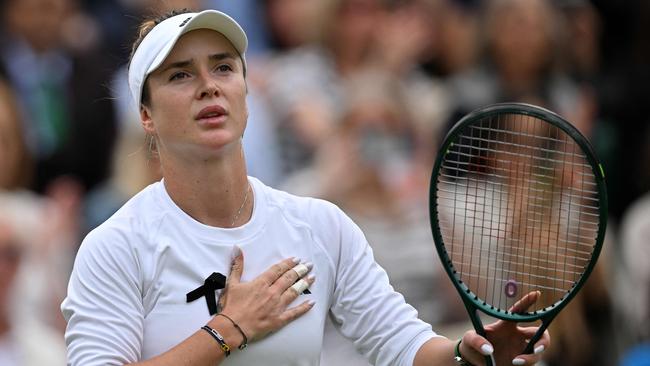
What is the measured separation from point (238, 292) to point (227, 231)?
0.22 m

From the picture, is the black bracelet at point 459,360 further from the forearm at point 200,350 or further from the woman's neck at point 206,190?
the woman's neck at point 206,190

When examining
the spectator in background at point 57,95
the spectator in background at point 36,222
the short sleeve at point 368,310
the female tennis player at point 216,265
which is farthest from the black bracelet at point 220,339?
the spectator in background at point 57,95

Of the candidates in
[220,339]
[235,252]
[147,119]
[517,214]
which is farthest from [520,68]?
[220,339]

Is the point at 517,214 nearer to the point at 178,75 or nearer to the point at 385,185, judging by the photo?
the point at 178,75

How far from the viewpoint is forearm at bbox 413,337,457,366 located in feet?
13.9

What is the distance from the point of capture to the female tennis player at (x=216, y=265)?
4.11 m

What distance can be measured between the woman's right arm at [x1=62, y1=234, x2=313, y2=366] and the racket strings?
65cm

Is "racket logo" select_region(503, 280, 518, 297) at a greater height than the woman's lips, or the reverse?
the woman's lips

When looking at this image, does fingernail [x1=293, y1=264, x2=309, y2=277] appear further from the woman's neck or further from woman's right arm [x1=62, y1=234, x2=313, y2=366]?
the woman's neck

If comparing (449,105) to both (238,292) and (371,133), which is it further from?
(238,292)

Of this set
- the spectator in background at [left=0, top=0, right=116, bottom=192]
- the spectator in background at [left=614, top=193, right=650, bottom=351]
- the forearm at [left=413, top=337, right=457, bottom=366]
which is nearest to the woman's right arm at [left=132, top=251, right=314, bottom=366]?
the forearm at [left=413, top=337, right=457, bottom=366]

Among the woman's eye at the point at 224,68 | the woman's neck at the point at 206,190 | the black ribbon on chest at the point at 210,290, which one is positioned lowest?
the black ribbon on chest at the point at 210,290

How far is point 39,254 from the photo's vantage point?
7477 millimetres

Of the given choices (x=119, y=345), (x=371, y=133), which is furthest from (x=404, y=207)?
(x=119, y=345)
